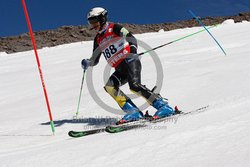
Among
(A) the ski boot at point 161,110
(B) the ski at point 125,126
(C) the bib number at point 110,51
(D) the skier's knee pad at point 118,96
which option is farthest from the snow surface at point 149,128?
(C) the bib number at point 110,51

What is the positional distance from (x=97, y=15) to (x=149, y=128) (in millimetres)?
2140

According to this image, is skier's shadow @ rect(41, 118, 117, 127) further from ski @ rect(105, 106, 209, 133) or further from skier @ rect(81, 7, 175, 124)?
ski @ rect(105, 106, 209, 133)

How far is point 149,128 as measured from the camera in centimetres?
474

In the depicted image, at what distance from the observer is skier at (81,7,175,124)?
5.79m

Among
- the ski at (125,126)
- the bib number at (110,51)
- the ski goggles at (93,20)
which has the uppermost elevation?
the ski goggles at (93,20)

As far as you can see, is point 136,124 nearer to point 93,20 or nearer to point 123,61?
point 123,61

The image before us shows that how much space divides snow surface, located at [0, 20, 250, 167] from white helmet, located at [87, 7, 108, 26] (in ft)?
6.03


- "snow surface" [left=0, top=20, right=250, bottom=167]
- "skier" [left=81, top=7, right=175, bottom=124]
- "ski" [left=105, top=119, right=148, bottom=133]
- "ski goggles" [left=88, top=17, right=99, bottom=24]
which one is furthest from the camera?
"ski goggles" [left=88, top=17, right=99, bottom=24]

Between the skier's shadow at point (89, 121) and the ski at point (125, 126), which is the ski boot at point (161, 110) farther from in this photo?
the skier's shadow at point (89, 121)

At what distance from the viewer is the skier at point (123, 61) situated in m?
5.79

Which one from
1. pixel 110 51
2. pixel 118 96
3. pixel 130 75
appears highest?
pixel 110 51

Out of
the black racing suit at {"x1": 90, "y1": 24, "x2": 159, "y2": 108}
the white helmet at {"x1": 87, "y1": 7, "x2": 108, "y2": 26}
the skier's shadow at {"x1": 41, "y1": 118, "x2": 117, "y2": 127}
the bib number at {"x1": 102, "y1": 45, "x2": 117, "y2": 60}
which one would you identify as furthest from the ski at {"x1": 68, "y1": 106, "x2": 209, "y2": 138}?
the white helmet at {"x1": 87, "y1": 7, "x2": 108, "y2": 26}

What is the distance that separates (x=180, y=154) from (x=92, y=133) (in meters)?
2.51

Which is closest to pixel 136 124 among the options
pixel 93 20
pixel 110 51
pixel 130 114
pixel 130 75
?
pixel 130 114
